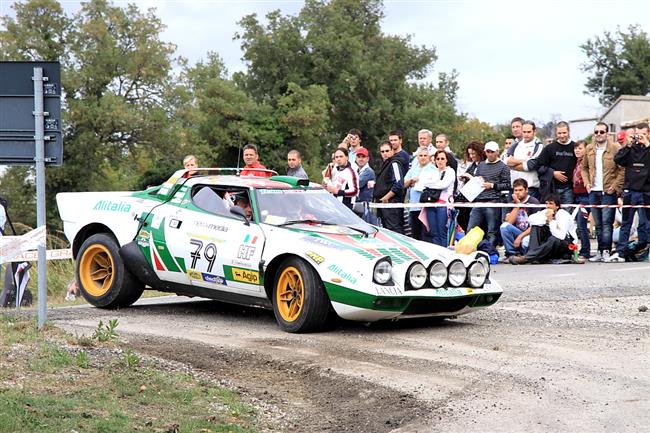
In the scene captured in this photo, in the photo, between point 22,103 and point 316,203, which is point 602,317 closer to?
point 316,203

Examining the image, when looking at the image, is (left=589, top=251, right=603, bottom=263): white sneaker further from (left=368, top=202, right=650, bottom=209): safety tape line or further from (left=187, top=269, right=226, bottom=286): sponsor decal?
(left=187, top=269, right=226, bottom=286): sponsor decal

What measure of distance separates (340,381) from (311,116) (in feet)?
201

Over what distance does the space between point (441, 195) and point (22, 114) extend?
847 centimetres

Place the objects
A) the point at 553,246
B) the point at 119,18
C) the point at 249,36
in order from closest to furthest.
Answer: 1. the point at 553,246
2. the point at 119,18
3. the point at 249,36

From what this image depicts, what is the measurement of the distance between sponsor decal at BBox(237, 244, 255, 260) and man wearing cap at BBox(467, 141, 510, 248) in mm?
7399

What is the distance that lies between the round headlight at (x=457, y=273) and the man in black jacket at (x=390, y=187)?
254 inches

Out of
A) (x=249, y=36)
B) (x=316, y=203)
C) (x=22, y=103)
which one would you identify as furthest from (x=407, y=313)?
(x=249, y=36)

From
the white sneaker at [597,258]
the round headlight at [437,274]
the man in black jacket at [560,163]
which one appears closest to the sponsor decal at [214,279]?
the round headlight at [437,274]

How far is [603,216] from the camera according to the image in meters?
17.5

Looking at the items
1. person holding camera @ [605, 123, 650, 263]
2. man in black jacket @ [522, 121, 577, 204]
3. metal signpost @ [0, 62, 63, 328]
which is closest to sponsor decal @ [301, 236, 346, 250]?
metal signpost @ [0, 62, 63, 328]

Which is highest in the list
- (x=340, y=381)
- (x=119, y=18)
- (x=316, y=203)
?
Result: (x=119, y=18)

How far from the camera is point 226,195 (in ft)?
38.1

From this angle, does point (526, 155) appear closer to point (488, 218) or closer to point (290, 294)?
point (488, 218)

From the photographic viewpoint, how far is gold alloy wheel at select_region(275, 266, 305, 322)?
1036 centimetres
